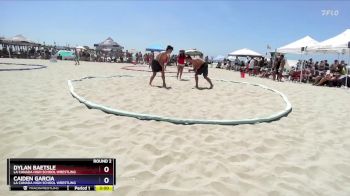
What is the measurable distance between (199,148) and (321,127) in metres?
2.94

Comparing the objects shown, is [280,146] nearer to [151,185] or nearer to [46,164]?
[151,185]

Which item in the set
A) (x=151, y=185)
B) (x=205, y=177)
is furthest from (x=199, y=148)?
(x=151, y=185)

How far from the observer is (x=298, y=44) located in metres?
17.8

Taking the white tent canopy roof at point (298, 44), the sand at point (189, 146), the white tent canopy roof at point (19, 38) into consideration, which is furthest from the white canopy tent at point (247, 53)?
the white tent canopy roof at point (19, 38)

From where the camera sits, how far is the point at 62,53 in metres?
32.6

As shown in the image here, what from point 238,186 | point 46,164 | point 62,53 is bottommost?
point 238,186

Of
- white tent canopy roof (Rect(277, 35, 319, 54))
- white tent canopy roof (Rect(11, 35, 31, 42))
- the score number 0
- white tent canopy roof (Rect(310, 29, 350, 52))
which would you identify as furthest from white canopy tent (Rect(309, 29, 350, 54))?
white tent canopy roof (Rect(11, 35, 31, 42))

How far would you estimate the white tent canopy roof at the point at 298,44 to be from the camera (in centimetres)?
1728

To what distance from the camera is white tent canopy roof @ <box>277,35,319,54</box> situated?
680 inches
